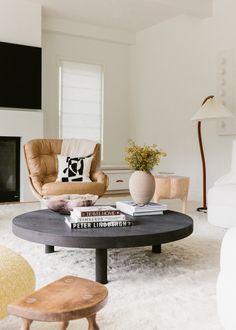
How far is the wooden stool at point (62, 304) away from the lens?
1146 millimetres

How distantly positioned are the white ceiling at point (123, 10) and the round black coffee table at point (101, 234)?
12.3 ft

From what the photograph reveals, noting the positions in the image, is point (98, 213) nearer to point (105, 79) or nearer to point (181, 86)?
point (181, 86)

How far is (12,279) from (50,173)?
10.3ft

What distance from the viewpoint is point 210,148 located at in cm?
578

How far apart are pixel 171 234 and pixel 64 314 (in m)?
1.29

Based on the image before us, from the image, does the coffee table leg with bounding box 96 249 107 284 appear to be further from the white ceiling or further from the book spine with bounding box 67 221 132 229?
the white ceiling

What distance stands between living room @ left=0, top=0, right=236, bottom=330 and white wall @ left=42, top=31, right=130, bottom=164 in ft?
0.06

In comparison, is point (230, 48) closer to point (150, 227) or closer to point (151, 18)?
point (151, 18)

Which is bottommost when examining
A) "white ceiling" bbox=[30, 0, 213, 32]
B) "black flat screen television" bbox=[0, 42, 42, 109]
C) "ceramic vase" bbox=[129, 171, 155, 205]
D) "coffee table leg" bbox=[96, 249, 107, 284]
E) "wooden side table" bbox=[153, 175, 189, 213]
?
"coffee table leg" bbox=[96, 249, 107, 284]

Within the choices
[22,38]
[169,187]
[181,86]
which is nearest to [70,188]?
[169,187]

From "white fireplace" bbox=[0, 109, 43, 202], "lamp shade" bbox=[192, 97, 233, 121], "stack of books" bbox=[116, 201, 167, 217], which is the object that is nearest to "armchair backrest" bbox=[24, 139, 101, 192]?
"white fireplace" bbox=[0, 109, 43, 202]

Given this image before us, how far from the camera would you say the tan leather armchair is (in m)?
4.12

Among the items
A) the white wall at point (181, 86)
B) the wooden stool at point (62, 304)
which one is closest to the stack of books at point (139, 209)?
the wooden stool at point (62, 304)

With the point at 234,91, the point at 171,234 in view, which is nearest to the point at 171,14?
the point at 234,91
